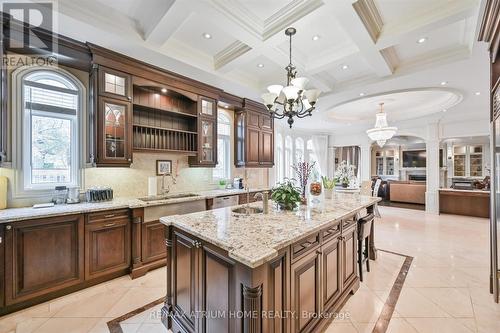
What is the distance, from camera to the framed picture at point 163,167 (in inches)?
154

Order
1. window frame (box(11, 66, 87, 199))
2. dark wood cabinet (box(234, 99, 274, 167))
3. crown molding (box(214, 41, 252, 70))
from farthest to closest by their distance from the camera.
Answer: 1. dark wood cabinet (box(234, 99, 274, 167))
2. crown molding (box(214, 41, 252, 70))
3. window frame (box(11, 66, 87, 199))

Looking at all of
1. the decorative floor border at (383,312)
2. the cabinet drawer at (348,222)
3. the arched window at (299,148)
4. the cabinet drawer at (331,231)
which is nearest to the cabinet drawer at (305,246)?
the cabinet drawer at (331,231)

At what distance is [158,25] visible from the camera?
2.45 meters

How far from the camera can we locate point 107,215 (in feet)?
9.09

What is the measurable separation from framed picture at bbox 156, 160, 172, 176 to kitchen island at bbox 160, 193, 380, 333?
2027 mm

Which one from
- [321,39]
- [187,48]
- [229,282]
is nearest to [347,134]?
[321,39]

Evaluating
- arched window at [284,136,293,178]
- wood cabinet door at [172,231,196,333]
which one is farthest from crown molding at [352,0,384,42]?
arched window at [284,136,293,178]

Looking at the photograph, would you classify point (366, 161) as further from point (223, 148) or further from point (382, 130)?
point (223, 148)

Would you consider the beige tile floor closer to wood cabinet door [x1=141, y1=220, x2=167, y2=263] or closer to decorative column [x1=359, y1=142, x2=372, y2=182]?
wood cabinet door [x1=141, y1=220, x2=167, y2=263]

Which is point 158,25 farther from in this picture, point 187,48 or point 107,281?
point 107,281

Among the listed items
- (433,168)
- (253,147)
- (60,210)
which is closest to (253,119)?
(253,147)

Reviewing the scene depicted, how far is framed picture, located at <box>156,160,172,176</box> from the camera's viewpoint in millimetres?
3904

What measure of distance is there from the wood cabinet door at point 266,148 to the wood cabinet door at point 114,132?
117 inches

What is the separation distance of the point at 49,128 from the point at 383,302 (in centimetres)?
470
